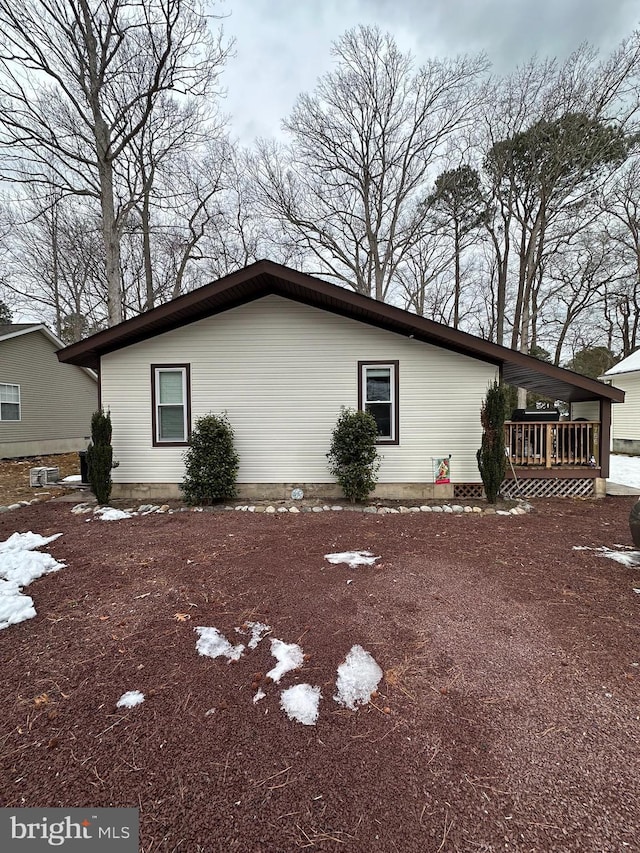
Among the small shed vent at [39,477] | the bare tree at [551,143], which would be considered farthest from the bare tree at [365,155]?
the small shed vent at [39,477]

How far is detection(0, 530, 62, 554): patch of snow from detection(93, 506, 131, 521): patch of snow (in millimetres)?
934

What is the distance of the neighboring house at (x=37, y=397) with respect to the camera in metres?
13.0

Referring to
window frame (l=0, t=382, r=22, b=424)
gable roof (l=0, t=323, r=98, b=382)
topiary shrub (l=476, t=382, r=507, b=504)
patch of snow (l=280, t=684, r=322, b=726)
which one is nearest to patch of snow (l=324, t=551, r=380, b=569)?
patch of snow (l=280, t=684, r=322, b=726)

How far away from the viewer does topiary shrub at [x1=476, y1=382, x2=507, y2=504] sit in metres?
6.58

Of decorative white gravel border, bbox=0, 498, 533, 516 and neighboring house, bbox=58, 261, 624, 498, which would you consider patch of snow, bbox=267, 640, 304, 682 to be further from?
neighboring house, bbox=58, 261, 624, 498

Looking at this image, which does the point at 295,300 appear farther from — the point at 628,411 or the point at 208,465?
the point at 628,411

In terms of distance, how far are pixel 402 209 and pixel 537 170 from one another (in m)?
5.19

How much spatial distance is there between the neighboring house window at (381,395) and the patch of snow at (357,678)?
195 inches

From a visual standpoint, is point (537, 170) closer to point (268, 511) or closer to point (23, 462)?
point (268, 511)

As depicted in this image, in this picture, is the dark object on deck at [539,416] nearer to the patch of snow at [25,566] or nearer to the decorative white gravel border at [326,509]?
the decorative white gravel border at [326,509]

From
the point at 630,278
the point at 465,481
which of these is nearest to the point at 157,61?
the point at 465,481

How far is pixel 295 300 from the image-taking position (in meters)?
7.12

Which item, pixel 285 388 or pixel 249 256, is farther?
pixel 249 256

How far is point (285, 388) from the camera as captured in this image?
284 inches
